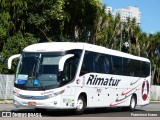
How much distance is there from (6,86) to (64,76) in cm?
1586

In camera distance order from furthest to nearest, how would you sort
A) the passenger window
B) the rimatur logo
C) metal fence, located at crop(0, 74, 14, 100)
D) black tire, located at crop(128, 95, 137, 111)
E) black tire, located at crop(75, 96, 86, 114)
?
metal fence, located at crop(0, 74, 14, 100) → the rimatur logo → black tire, located at crop(128, 95, 137, 111) → the passenger window → black tire, located at crop(75, 96, 86, 114)

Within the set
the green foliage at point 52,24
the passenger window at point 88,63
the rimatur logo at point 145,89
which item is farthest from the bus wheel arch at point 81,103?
the green foliage at point 52,24

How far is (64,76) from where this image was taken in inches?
727

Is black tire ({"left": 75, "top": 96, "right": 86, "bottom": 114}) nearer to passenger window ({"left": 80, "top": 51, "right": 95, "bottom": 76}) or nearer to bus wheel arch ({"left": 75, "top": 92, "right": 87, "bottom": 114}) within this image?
bus wheel arch ({"left": 75, "top": 92, "right": 87, "bottom": 114})

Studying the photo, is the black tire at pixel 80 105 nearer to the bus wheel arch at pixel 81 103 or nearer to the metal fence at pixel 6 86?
the bus wheel arch at pixel 81 103

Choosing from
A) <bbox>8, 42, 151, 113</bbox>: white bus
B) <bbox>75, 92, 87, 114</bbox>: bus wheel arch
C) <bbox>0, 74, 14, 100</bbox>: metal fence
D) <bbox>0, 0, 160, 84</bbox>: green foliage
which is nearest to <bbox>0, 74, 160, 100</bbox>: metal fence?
<bbox>0, 74, 14, 100</bbox>: metal fence

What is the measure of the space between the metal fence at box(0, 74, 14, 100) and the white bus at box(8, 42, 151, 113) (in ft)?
40.8

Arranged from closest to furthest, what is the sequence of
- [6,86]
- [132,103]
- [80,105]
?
[80,105]
[132,103]
[6,86]

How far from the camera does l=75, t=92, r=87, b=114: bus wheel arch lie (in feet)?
63.9

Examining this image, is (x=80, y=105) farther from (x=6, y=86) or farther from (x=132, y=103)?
(x=6, y=86)

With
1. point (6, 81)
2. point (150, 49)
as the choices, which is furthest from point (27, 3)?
point (150, 49)

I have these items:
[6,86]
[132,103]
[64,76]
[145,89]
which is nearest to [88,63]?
[64,76]

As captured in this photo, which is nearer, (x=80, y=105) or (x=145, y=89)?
(x=80, y=105)

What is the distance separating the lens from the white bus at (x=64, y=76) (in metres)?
18.1
